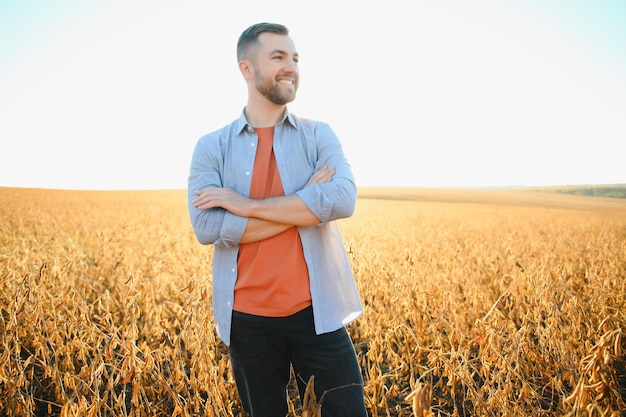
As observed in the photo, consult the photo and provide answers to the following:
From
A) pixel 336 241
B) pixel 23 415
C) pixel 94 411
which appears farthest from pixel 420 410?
pixel 23 415

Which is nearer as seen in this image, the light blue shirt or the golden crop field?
the light blue shirt

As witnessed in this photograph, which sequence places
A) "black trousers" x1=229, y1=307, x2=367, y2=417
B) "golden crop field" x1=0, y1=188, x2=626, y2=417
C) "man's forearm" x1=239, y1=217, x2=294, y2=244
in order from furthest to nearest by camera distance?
"golden crop field" x1=0, y1=188, x2=626, y2=417 < "man's forearm" x1=239, y1=217, x2=294, y2=244 < "black trousers" x1=229, y1=307, x2=367, y2=417

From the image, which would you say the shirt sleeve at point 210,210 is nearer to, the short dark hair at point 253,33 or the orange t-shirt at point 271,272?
the orange t-shirt at point 271,272

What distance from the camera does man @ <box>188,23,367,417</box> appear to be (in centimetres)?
181

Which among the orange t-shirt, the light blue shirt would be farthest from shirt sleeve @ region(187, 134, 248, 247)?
the orange t-shirt

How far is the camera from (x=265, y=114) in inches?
81.7

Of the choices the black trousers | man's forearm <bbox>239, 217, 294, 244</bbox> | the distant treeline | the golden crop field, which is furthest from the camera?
the distant treeline

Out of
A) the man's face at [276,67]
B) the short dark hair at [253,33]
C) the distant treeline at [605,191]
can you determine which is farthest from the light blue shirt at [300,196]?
the distant treeline at [605,191]

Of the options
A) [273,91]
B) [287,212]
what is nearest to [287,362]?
[287,212]

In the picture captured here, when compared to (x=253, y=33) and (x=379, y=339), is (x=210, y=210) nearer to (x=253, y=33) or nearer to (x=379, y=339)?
(x=253, y=33)

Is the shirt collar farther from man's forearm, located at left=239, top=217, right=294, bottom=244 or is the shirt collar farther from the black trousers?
the black trousers

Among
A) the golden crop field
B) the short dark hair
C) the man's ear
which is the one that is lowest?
the golden crop field

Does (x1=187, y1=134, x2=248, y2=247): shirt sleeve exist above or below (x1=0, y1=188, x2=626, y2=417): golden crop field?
above

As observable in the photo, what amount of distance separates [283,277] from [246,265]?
21cm
